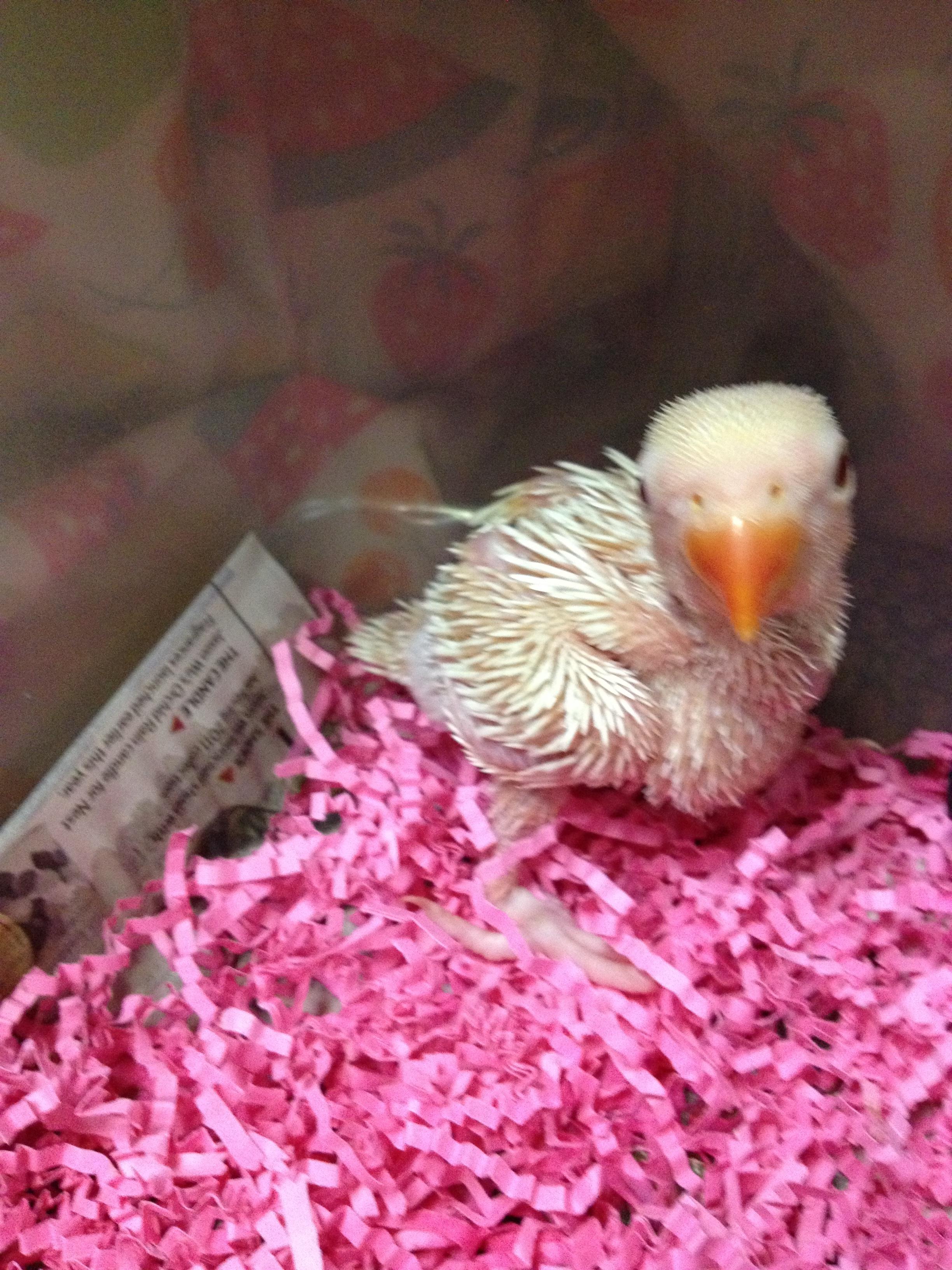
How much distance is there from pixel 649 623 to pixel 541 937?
255 millimetres

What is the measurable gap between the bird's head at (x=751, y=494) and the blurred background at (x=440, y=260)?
0.56 ft

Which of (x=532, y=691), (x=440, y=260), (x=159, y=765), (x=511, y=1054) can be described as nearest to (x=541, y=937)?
(x=511, y=1054)

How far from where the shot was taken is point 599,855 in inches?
31.0

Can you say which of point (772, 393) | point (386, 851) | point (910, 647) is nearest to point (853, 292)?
point (772, 393)

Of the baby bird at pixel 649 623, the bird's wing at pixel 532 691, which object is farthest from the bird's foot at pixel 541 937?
the bird's wing at pixel 532 691

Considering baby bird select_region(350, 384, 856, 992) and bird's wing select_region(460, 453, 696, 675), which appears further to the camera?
bird's wing select_region(460, 453, 696, 675)

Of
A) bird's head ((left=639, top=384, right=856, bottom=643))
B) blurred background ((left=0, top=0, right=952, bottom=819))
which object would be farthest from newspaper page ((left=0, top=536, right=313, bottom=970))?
bird's head ((left=639, top=384, right=856, bottom=643))

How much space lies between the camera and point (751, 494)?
0.52m

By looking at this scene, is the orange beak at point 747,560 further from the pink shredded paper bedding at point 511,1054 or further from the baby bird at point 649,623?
the pink shredded paper bedding at point 511,1054

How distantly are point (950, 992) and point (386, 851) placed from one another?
42 cm

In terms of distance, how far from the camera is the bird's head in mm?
521

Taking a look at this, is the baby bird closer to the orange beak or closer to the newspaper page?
the orange beak

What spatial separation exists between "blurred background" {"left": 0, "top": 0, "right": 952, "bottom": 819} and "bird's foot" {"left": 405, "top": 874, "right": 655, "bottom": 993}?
291 millimetres

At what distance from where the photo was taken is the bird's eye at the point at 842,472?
56cm
